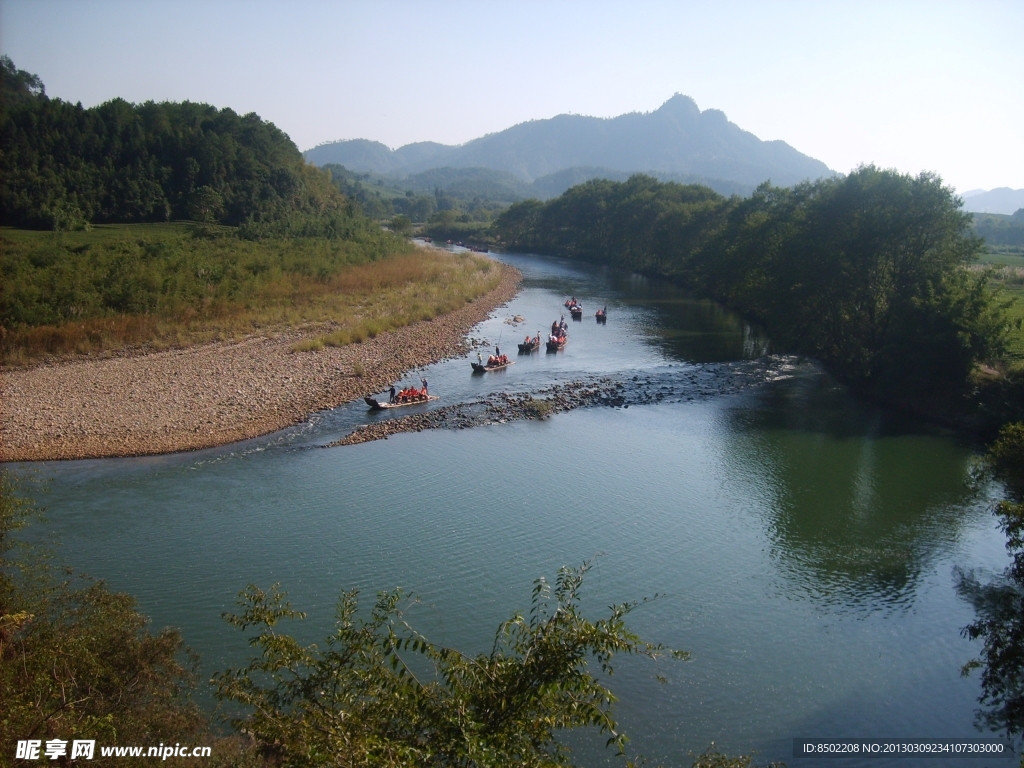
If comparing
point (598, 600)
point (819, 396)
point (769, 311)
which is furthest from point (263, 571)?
point (769, 311)

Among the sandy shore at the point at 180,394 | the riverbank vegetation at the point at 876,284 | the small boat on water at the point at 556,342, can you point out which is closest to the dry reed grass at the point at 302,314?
the sandy shore at the point at 180,394

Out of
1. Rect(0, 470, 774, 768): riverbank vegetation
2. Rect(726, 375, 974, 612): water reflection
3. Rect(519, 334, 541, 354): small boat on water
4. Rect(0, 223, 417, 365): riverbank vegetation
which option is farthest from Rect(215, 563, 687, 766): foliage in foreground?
Rect(519, 334, 541, 354): small boat on water

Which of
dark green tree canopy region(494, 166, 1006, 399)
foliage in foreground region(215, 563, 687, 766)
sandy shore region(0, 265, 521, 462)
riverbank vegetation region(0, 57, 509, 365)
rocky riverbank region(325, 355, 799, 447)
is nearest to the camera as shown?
foliage in foreground region(215, 563, 687, 766)

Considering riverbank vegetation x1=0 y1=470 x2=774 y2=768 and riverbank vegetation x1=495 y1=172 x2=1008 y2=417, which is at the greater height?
riverbank vegetation x1=495 y1=172 x2=1008 y2=417

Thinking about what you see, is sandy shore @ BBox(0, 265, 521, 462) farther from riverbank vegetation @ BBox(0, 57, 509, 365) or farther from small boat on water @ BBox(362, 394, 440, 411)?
riverbank vegetation @ BBox(0, 57, 509, 365)

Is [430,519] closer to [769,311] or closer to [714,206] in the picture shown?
[769,311]

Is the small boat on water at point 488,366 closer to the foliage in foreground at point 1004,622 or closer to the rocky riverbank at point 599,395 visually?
the rocky riverbank at point 599,395

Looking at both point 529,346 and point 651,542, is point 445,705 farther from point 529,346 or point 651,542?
point 529,346
